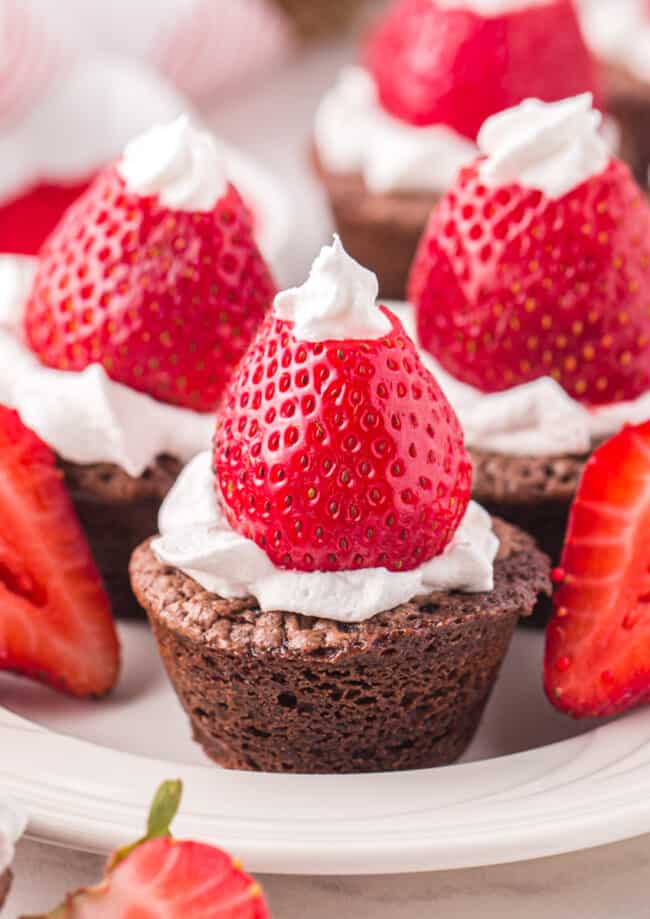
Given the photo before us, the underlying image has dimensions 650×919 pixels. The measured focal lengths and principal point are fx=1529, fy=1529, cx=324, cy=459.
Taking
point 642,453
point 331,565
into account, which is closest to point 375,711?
point 331,565

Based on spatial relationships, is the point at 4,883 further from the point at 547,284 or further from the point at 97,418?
the point at 547,284

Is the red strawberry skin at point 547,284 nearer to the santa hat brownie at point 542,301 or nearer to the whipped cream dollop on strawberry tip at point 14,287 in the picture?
the santa hat brownie at point 542,301

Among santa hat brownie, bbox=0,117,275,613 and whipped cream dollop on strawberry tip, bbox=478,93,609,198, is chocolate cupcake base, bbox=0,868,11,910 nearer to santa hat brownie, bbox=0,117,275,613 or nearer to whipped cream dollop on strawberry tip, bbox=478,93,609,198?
santa hat brownie, bbox=0,117,275,613

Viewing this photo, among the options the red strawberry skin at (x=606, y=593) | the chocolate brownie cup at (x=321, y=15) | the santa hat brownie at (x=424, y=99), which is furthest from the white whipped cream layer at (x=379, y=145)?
the chocolate brownie cup at (x=321, y=15)

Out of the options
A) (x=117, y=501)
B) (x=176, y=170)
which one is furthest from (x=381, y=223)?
(x=117, y=501)

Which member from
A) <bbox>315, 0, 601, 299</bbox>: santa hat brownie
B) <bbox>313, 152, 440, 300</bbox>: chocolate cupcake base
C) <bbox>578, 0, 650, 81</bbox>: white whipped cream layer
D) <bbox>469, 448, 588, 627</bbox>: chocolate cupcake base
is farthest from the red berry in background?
<bbox>469, 448, 588, 627</bbox>: chocolate cupcake base

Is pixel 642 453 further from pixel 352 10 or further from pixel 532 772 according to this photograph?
pixel 352 10
